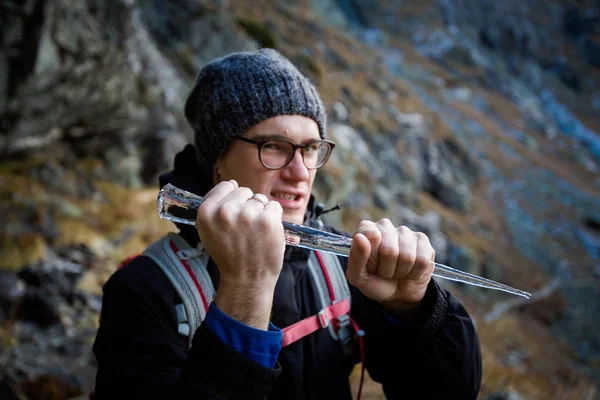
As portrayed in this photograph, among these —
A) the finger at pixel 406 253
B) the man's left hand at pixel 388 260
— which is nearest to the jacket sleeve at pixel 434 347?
the man's left hand at pixel 388 260

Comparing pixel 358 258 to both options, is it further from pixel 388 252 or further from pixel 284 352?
pixel 284 352

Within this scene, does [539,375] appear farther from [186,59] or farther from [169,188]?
[186,59]

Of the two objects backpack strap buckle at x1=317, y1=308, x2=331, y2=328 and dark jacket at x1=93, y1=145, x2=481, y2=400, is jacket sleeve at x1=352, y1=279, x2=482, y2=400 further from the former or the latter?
backpack strap buckle at x1=317, y1=308, x2=331, y2=328

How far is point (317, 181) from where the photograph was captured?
12.6m

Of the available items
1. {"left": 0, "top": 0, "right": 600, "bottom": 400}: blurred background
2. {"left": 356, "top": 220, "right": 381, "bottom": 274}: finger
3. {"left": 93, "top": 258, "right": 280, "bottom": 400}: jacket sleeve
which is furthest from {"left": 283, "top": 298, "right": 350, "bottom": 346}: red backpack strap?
{"left": 0, "top": 0, "right": 600, "bottom": 400}: blurred background

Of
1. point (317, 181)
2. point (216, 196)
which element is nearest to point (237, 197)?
point (216, 196)

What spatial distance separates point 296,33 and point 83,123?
21.5 metres

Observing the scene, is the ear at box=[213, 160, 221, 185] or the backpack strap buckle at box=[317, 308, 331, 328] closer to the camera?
the backpack strap buckle at box=[317, 308, 331, 328]

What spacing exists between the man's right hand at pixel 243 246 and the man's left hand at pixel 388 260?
12.8 inches

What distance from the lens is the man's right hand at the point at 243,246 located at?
1109 millimetres

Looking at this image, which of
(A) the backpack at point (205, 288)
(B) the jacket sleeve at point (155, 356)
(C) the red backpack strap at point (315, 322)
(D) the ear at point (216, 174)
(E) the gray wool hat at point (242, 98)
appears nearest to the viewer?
(B) the jacket sleeve at point (155, 356)

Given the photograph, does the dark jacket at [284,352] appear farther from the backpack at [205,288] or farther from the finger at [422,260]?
the finger at [422,260]

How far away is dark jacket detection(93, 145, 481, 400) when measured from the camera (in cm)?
112

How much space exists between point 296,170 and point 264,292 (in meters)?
0.85
